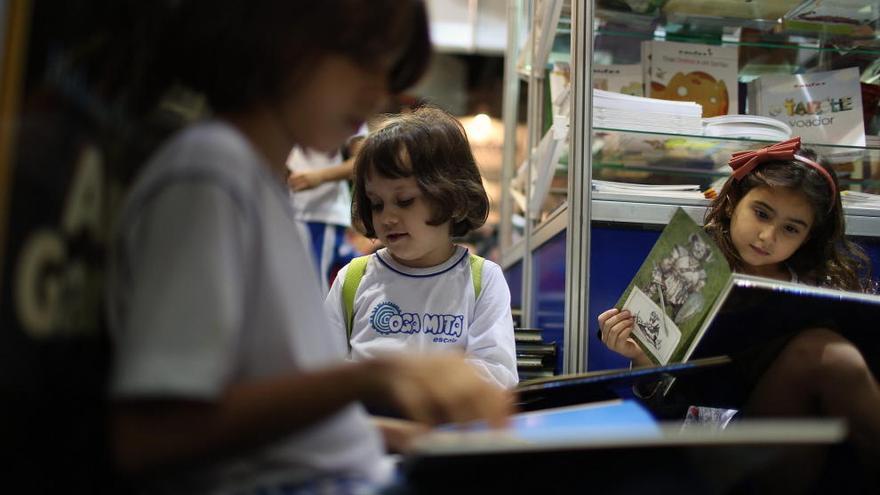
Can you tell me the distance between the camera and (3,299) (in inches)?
31.7

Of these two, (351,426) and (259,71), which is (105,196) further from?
(351,426)

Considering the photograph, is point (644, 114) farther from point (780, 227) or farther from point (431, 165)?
point (431, 165)

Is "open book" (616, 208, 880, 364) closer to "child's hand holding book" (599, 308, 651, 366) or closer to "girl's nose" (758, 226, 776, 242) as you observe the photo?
"child's hand holding book" (599, 308, 651, 366)

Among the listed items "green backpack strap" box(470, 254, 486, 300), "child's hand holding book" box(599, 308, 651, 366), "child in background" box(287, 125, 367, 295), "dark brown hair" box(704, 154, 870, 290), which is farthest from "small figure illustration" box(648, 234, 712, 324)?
"child in background" box(287, 125, 367, 295)

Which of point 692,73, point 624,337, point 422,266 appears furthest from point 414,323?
point 692,73

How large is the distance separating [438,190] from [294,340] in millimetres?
1292

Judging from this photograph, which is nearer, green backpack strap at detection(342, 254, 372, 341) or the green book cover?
the green book cover

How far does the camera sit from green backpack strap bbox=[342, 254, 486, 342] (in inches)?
88.4

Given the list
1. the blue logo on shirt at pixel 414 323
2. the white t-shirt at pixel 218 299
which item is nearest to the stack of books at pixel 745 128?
the blue logo on shirt at pixel 414 323

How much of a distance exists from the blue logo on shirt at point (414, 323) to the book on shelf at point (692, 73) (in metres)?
1.22

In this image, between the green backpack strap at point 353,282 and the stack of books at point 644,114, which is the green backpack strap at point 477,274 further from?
the stack of books at point 644,114

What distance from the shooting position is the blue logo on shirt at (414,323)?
2.18 metres

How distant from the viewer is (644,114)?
259 centimetres

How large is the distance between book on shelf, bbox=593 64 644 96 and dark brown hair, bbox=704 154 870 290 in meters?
0.68
